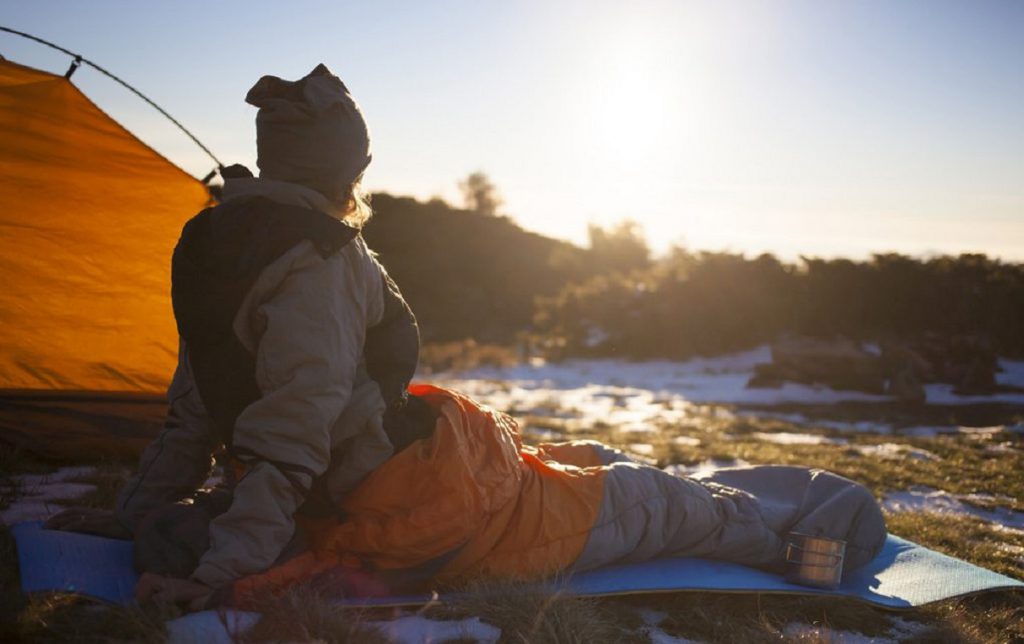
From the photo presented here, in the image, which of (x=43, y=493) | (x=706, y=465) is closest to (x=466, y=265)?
(x=706, y=465)

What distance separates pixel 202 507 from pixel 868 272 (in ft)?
46.8

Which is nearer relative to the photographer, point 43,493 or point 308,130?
point 308,130

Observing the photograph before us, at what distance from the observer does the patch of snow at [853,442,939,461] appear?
238 inches

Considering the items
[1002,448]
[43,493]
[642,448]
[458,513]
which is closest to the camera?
[458,513]

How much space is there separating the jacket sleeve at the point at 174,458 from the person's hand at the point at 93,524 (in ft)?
0.08

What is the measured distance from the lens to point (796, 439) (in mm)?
7141

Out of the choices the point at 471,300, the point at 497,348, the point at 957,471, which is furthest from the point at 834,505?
the point at 471,300

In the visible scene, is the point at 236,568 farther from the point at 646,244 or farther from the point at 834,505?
the point at 646,244

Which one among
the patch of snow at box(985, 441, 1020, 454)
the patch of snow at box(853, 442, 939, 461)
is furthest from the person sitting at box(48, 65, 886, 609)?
the patch of snow at box(985, 441, 1020, 454)

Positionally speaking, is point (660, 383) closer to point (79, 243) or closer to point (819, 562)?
point (79, 243)

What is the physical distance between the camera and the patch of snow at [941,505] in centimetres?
427

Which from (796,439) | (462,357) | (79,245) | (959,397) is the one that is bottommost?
(462,357)

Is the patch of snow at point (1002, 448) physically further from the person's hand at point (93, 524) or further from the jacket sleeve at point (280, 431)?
the person's hand at point (93, 524)

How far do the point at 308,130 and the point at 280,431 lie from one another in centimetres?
83
